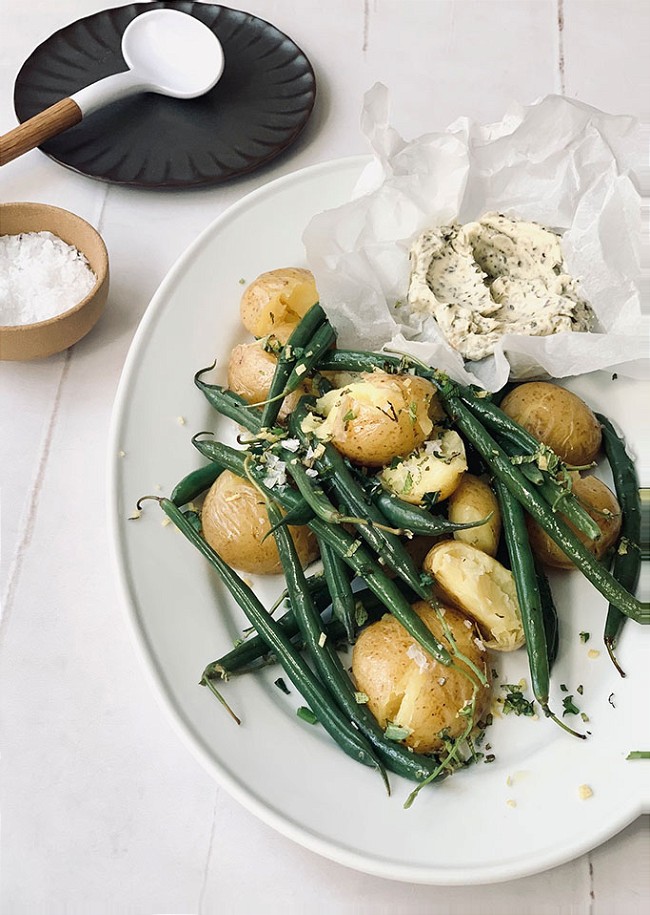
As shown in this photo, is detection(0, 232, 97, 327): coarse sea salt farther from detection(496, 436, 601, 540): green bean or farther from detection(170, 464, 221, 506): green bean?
detection(496, 436, 601, 540): green bean

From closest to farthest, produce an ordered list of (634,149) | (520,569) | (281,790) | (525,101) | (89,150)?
(281,790) → (520,569) → (634,149) → (89,150) → (525,101)

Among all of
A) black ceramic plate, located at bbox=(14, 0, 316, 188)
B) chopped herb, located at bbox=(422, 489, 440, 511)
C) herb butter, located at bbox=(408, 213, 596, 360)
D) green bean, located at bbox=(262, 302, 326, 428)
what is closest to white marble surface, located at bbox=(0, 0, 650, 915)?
black ceramic plate, located at bbox=(14, 0, 316, 188)

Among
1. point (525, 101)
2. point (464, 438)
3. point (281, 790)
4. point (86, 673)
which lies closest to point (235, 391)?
point (464, 438)

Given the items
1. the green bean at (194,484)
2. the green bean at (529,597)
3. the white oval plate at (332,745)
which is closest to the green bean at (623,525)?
the white oval plate at (332,745)

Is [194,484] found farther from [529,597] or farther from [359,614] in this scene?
[529,597]

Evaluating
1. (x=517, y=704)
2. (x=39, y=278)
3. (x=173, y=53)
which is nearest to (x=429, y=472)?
(x=517, y=704)

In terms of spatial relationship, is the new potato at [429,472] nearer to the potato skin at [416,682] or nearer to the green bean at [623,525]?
the potato skin at [416,682]

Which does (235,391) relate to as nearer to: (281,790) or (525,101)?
(281,790)
